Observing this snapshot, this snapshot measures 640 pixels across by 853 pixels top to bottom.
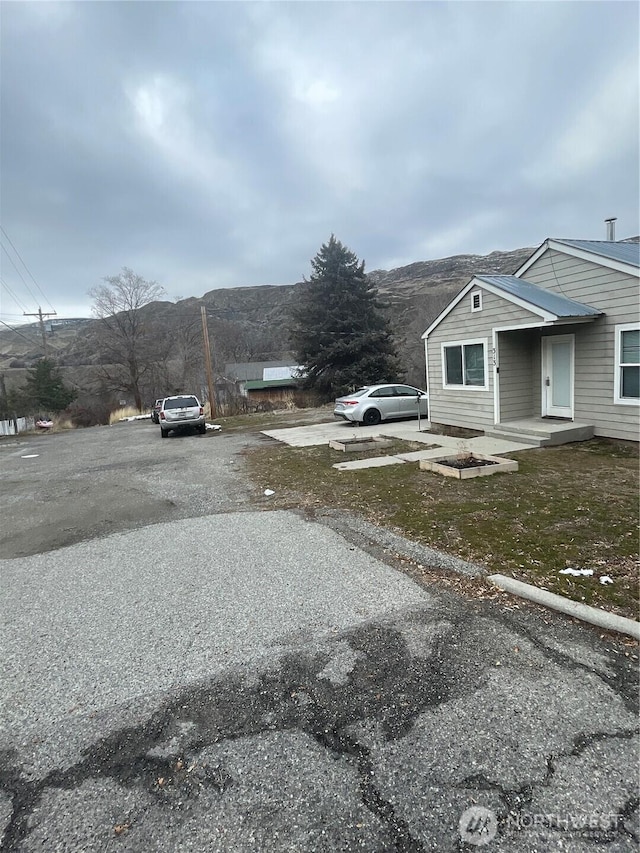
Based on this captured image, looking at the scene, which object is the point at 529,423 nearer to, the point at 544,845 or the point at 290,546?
the point at 290,546

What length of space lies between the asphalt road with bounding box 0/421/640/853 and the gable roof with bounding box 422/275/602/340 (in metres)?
7.11

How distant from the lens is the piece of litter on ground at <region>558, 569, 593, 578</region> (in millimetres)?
3887

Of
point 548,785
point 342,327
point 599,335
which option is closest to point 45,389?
point 342,327

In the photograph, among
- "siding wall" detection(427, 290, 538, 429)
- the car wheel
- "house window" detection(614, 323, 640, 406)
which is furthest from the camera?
the car wheel

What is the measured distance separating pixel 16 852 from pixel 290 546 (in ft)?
11.0

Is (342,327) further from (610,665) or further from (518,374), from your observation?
(610,665)

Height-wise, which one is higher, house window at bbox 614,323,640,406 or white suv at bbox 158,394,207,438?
house window at bbox 614,323,640,406

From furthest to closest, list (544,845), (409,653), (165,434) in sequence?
(165,434) → (409,653) → (544,845)

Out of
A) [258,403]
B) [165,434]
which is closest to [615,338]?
[165,434]

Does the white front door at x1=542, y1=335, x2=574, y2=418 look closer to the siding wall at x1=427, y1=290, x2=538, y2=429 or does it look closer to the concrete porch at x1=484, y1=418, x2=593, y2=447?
the concrete porch at x1=484, y1=418, x2=593, y2=447

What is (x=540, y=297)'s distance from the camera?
33.6ft

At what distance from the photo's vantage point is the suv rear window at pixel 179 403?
17609 mm

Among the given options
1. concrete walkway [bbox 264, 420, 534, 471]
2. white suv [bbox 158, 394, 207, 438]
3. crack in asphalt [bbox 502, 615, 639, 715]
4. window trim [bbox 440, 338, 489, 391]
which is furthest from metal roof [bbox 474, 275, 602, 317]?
white suv [bbox 158, 394, 207, 438]

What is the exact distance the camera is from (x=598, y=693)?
2512 millimetres
